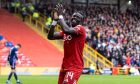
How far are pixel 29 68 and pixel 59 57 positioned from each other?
4.69 m

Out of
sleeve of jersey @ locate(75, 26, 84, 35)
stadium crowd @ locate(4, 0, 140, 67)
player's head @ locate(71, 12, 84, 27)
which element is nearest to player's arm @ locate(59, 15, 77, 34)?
sleeve of jersey @ locate(75, 26, 84, 35)

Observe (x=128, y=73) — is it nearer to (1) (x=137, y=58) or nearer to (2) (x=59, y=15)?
(1) (x=137, y=58)

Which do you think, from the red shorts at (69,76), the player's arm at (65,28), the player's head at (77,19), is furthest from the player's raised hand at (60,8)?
the red shorts at (69,76)

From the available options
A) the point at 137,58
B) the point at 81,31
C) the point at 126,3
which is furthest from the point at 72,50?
the point at 126,3

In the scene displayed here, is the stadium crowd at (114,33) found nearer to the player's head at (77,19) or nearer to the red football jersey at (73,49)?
the red football jersey at (73,49)

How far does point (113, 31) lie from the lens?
1597 inches

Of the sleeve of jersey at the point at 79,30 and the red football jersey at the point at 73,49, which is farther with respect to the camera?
the red football jersey at the point at 73,49

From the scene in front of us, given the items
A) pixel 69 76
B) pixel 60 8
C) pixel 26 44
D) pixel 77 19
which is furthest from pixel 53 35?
pixel 26 44

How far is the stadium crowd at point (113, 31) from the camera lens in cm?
3703

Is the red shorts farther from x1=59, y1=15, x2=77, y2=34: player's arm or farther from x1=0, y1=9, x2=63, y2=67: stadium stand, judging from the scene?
x1=0, y1=9, x2=63, y2=67: stadium stand

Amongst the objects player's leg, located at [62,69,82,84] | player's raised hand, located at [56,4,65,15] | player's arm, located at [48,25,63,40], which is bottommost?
player's leg, located at [62,69,82,84]

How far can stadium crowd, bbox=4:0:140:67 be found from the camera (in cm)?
3703

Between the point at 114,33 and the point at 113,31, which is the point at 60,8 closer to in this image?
the point at 114,33

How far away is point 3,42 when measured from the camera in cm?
3669
